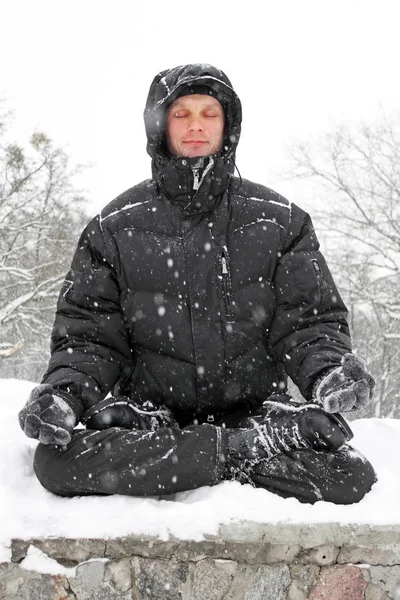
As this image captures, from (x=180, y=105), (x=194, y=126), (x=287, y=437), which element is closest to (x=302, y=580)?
(x=287, y=437)

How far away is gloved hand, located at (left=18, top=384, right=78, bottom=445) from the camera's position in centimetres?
231

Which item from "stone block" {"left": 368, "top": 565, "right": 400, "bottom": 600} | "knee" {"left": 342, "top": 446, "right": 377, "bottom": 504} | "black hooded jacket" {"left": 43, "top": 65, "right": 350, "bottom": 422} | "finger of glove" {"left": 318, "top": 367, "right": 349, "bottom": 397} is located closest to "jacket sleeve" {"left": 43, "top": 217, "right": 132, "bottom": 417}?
"black hooded jacket" {"left": 43, "top": 65, "right": 350, "bottom": 422}

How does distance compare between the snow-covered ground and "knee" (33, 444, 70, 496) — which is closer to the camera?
the snow-covered ground

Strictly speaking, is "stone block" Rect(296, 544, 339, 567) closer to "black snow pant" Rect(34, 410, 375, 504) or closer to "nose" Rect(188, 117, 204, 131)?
"black snow pant" Rect(34, 410, 375, 504)

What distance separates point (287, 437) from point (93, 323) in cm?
102

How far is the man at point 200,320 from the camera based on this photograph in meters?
2.44

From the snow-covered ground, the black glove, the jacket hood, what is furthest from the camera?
the jacket hood

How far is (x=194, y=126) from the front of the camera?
3109mm

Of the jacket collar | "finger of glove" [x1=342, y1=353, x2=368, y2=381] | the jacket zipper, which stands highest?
the jacket collar

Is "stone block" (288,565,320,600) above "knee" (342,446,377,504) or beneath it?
beneath

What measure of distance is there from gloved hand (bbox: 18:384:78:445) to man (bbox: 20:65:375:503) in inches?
0.4

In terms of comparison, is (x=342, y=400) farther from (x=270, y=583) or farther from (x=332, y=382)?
(x=270, y=583)

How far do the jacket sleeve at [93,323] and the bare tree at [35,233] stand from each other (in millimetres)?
14877

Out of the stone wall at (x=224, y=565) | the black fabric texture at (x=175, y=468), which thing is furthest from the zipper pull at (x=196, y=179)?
the stone wall at (x=224, y=565)
